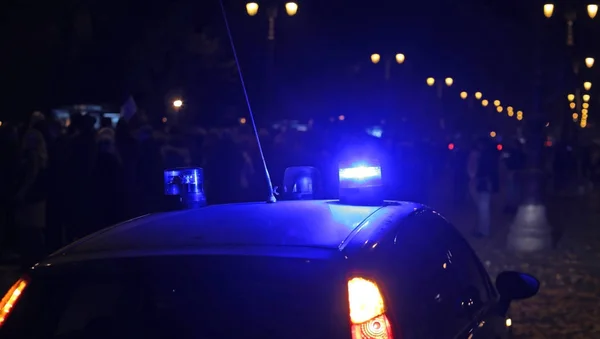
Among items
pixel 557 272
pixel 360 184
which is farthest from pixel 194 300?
pixel 557 272

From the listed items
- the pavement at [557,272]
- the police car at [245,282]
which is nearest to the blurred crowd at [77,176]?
the pavement at [557,272]

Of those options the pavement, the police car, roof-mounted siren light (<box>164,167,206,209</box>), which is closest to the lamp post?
the pavement

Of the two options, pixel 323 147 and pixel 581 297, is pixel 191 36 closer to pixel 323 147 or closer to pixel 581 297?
pixel 323 147

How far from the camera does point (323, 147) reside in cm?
1532

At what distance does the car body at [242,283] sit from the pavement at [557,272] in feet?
15.6

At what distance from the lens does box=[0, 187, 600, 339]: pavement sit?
26.2 ft

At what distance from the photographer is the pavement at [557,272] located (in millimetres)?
7992

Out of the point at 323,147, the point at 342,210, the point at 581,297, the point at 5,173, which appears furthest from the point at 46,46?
the point at 342,210

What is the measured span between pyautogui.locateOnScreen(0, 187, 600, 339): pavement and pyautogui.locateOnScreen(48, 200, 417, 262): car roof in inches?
177

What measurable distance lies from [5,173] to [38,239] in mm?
997

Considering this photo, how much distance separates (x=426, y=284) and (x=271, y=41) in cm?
2142

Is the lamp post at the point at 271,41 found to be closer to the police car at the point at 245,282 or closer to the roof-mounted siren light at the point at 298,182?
the roof-mounted siren light at the point at 298,182

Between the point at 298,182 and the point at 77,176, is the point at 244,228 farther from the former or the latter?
the point at 77,176

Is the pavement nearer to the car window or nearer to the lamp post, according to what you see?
the car window
